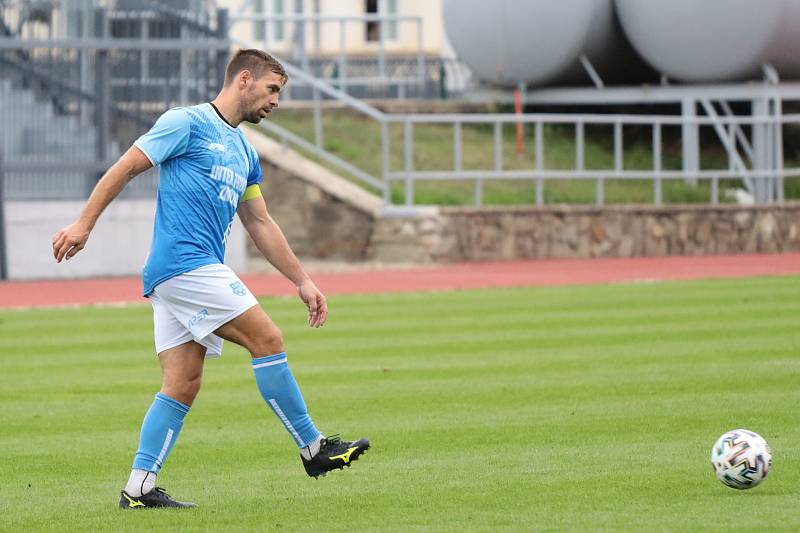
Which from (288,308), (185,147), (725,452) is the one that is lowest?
(288,308)

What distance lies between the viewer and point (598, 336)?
15.2m

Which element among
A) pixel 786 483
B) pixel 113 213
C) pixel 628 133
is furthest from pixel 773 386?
pixel 628 133

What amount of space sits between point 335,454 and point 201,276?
1.04m

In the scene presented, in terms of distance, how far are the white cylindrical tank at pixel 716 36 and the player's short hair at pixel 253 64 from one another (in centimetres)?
2374

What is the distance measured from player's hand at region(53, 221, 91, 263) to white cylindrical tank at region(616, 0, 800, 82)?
2458 cm

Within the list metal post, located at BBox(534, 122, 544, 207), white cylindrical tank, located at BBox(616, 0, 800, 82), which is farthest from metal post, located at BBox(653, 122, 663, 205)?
white cylindrical tank, located at BBox(616, 0, 800, 82)

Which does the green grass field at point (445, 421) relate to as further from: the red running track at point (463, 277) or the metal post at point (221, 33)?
the metal post at point (221, 33)

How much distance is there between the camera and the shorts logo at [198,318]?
750 centimetres

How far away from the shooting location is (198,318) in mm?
7504

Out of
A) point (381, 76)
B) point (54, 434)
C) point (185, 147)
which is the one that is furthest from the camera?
point (381, 76)

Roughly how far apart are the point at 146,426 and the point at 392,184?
21284mm

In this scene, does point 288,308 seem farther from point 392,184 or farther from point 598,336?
point 392,184

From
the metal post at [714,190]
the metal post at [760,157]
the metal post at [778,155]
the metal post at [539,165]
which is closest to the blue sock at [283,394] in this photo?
the metal post at [539,165]

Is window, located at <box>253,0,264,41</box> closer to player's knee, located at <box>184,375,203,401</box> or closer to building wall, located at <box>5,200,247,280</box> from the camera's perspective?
building wall, located at <box>5,200,247,280</box>
